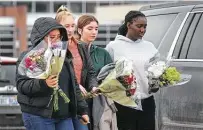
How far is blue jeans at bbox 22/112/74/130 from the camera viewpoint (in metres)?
6.71

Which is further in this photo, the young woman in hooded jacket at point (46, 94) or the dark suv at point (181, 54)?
the dark suv at point (181, 54)

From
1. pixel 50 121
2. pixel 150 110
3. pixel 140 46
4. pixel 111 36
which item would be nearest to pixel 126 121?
pixel 150 110

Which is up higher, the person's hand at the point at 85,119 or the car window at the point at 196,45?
the car window at the point at 196,45

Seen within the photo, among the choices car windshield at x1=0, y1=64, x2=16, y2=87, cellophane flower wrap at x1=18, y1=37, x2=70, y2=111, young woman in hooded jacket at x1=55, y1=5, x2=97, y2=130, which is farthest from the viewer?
car windshield at x1=0, y1=64, x2=16, y2=87

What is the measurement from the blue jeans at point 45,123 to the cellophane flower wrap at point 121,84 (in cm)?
47

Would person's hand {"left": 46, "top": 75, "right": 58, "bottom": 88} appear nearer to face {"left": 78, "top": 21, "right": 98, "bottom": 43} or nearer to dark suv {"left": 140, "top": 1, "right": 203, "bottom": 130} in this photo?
face {"left": 78, "top": 21, "right": 98, "bottom": 43}

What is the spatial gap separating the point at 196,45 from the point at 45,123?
1.96m

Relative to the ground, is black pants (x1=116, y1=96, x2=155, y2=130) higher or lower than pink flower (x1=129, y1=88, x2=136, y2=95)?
lower

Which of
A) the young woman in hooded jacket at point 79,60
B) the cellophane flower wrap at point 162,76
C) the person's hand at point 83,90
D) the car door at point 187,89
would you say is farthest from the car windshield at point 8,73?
the person's hand at point 83,90

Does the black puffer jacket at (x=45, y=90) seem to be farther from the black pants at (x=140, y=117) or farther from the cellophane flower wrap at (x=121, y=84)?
the black pants at (x=140, y=117)

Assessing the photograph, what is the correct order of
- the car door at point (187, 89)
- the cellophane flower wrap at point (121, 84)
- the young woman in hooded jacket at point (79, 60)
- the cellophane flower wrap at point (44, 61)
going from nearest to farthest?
the cellophane flower wrap at point (44, 61) → the cellophane flower wrap at point (121, 84) → the young woman in hooded jacket at point (79, 60) → the car door at point (187, 89)

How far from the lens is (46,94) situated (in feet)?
21.8

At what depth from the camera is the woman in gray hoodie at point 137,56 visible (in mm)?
7660

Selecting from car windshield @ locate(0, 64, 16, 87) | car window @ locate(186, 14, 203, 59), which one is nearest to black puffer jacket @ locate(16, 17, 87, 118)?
car window @ locate(186, 14, 203, 59)
